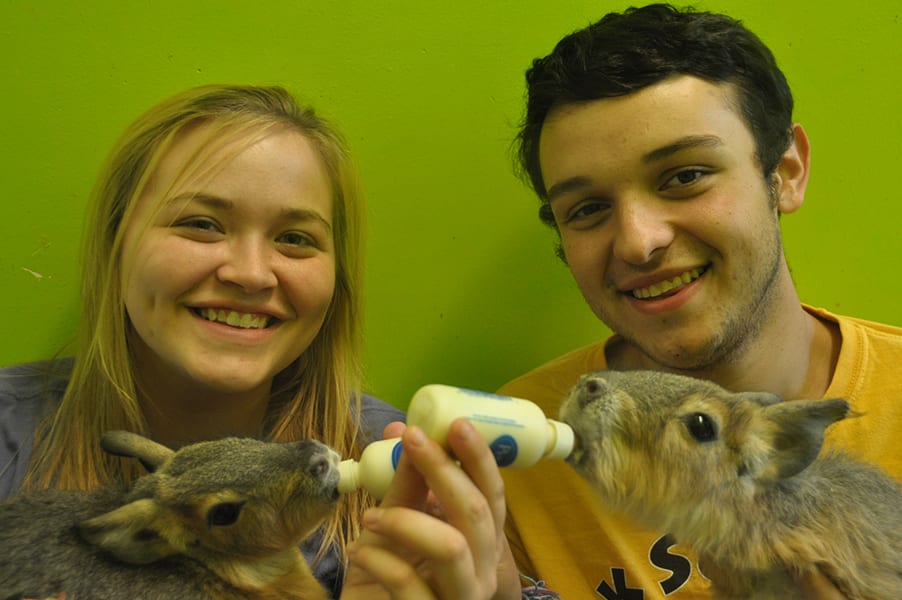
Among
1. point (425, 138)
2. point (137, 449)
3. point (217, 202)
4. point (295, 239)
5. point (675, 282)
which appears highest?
point (425, 138)

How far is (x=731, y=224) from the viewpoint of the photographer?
74.5 inches

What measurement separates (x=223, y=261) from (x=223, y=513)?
0.68m

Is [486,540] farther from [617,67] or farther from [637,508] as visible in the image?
[617,67]

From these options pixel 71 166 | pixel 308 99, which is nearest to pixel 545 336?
pixel 308 99

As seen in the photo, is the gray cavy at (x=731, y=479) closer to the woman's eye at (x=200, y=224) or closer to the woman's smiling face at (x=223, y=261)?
the woman's smiling face at (x=223, y=261)

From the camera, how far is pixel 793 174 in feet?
7.37

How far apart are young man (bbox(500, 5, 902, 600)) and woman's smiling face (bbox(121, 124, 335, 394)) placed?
2.71 ft

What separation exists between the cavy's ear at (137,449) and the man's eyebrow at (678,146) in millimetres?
1490

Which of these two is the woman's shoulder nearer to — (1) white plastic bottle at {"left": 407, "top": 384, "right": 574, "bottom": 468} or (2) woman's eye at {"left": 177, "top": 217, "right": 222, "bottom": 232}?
(2) woman's eye at {"left": 177, "top": 217, "right": 222, "bottom": 232}

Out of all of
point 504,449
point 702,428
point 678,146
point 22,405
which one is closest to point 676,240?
point 678,146

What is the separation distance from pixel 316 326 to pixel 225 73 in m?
1.12

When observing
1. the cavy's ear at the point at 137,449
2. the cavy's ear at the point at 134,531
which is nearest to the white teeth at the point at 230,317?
the cavy's ear at the point at 137,449

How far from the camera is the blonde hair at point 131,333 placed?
1970mm

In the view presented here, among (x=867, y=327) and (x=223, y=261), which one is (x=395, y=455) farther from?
(x=867, y=327)
